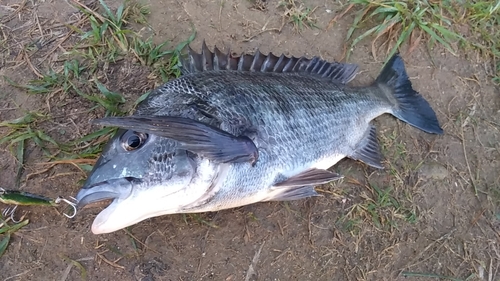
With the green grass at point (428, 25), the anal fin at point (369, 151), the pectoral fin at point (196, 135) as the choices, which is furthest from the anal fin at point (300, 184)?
the green grass at point (428, 25)

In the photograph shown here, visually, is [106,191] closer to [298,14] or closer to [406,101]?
[298,14]

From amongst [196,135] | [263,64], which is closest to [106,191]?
[196,135]

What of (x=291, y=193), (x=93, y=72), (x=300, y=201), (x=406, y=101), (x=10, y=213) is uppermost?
(x=406, y=101)

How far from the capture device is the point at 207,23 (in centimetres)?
379

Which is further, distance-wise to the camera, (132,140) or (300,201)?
(300,201)

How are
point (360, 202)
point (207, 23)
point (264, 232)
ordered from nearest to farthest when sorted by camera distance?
point (264, 232) → point (360, 202) → point (207, 23)

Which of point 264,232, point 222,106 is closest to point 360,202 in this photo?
point 264,232

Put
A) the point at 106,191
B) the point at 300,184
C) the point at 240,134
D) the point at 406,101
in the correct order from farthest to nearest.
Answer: the point at 406,101
the point at 300,184
the point at 240,134
the point at 106,191

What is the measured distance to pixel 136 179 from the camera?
231 centimetres

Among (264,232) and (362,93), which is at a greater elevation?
(362,93)

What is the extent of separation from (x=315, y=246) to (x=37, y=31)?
295cm

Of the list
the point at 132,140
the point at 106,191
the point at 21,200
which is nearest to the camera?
the point at 106,191

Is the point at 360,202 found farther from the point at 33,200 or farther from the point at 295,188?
the point at 33,200

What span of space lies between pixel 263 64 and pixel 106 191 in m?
1.53
